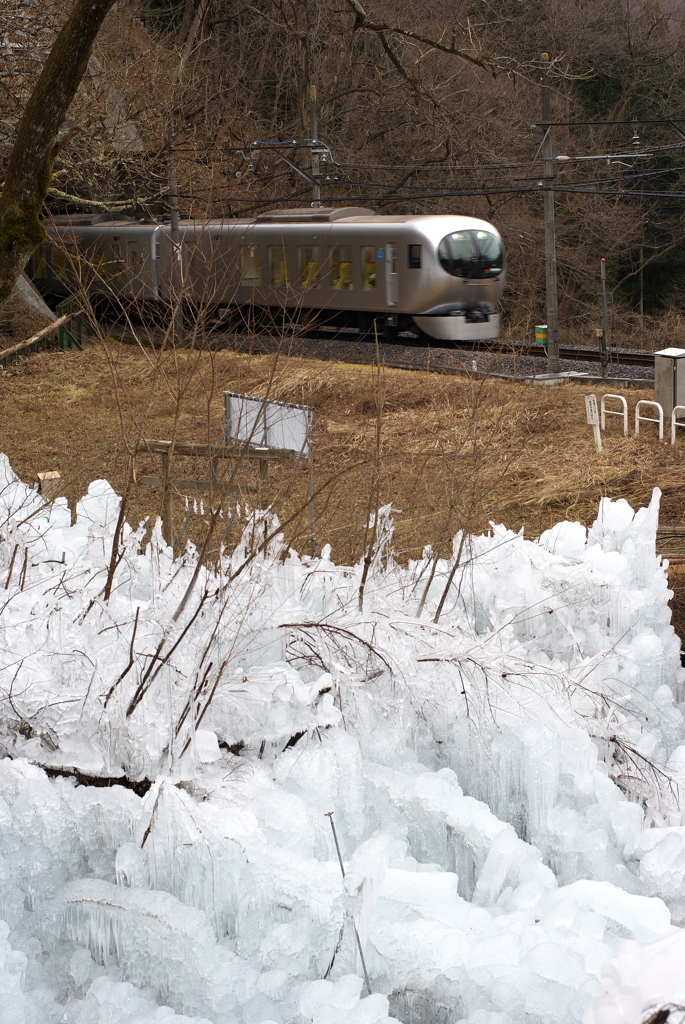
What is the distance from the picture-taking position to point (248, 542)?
17.6 feet

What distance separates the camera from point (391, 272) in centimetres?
1716

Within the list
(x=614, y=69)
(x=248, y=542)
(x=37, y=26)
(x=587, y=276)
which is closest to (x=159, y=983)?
(x=248, y=542)

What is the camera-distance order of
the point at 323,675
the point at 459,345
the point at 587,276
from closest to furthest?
the point at 323,675 → the point at 459,345 → the point at 587,276

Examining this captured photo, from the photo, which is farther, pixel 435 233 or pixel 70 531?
pixel 435 233

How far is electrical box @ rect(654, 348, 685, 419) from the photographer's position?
12.6 m

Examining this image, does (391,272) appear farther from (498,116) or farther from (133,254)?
(498,116)

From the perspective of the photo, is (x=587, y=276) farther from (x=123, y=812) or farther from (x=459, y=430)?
Answer: (x=123, y=812)

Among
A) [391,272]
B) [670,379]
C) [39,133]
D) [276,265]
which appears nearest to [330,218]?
[276,265]

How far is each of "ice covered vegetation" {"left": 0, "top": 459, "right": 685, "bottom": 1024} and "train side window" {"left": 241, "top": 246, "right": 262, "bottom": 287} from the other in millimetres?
13516

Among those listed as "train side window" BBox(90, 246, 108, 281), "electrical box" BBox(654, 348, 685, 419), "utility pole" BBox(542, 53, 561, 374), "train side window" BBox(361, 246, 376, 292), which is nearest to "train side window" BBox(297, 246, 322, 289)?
"train side window" BBox(361, 246, 376, 292)

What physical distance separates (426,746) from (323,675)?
26.1 inches

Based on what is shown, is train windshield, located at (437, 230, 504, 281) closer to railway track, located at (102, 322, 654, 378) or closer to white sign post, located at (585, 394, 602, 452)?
railway track, located at (102, 322, 654, 378)

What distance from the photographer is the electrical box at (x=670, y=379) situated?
12.6 meters

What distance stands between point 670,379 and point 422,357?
566 cm
